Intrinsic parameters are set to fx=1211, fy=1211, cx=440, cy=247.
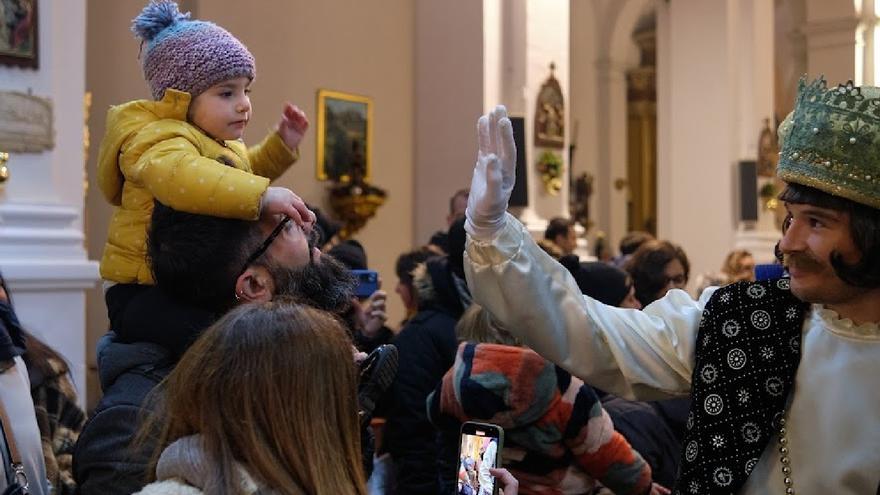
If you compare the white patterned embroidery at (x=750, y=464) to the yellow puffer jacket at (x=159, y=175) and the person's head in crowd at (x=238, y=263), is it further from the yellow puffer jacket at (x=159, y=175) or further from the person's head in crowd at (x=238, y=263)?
the yellow puffer jacket at (x=159, y=175)

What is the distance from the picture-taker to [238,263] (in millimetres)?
2340

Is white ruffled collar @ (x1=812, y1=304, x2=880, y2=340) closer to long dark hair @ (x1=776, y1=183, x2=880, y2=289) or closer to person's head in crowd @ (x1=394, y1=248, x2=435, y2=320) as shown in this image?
long dark hair @ (x1=776, y1=183, x2=880, y2=289)

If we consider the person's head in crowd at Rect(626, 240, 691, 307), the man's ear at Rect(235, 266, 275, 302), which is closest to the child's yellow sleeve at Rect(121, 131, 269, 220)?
the man's ear at Rect(235, 266, 275, 302)

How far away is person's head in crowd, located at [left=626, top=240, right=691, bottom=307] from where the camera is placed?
5891 millimetres

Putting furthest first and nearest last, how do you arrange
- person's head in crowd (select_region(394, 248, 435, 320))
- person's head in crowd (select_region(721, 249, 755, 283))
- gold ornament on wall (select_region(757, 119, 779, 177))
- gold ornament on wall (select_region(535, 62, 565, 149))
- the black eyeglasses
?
gold ornament on wall (select_region(757, 119, 779, 177))
gold ornament on wall (select_region(535, 62, 565, 149))
person's head in crowd (select_region(721, 249, 755, 283))
person's head in crowd (select_region(394, 248, 435, 320))
the black eyeglasses

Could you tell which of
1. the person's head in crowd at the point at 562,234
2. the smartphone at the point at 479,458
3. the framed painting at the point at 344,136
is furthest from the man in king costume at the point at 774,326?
the framed painting at the point at 344,136

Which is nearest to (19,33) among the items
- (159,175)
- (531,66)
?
(159,175)

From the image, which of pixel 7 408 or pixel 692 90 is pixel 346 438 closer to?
pixel 7 408

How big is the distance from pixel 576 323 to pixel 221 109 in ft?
3.47

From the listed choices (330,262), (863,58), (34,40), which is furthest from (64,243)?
(863,58)

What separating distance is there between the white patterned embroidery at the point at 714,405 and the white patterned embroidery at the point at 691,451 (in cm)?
7

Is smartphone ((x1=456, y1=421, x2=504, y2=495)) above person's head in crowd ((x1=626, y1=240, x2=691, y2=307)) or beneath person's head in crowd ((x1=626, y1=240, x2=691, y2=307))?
beneath

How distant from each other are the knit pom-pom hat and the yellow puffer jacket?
0.05 metres

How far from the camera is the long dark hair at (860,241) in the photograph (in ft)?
7.00
